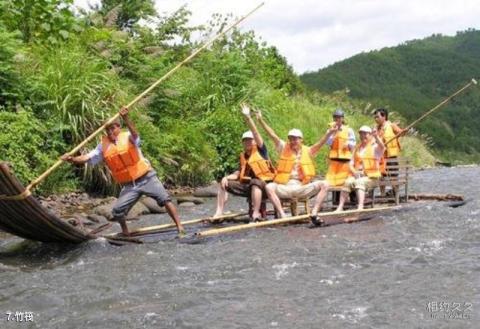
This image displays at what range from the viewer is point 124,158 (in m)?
8.24

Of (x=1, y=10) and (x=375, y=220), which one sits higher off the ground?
(x=1, y=10)

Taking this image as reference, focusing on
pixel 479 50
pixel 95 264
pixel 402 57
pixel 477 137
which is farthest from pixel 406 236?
pixel 479 50

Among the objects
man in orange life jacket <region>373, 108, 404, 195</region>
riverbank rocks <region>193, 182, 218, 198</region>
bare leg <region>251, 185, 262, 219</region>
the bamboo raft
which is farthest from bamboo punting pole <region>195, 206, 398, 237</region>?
riverbank rocks <region>193, 182, 218, 198</region>

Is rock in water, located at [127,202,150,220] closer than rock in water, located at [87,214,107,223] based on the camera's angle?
No

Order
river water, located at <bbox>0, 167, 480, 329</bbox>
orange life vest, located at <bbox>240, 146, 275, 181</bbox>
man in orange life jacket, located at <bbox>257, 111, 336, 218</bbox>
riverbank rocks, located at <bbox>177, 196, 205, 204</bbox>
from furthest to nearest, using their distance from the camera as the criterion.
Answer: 1. riverbank rocks, located at <bbox>177, 196, 205, 204</bbox>
2. man in orange life jacket, located at <bbox>257, 111, 336, 218</bbox>
3. orange life vest, located at <bbox>240, 146, 275, 181</bbox>
4. river water, located at <bbox>0, 167, 480, 329</bbox>

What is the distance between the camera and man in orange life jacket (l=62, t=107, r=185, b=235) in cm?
820

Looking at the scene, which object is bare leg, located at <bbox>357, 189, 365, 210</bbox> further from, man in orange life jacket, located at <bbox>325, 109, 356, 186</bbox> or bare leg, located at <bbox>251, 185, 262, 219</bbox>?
bare leg, located at <bbox>251, 185, 262, 219</bbox>

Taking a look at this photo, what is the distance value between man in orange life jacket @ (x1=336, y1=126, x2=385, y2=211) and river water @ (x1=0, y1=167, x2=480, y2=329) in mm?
727

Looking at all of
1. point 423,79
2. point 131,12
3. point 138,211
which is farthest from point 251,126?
point 423,79

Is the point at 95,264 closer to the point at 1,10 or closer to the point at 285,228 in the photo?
the point at 285,228

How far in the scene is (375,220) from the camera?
9594 millimetres

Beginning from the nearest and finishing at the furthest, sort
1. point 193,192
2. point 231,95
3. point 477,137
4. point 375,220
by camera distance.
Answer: point 375,220 → point 193,192 → point 231,95 → point 477,137

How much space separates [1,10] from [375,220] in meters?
8.89

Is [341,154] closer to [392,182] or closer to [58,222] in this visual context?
[392,182]
